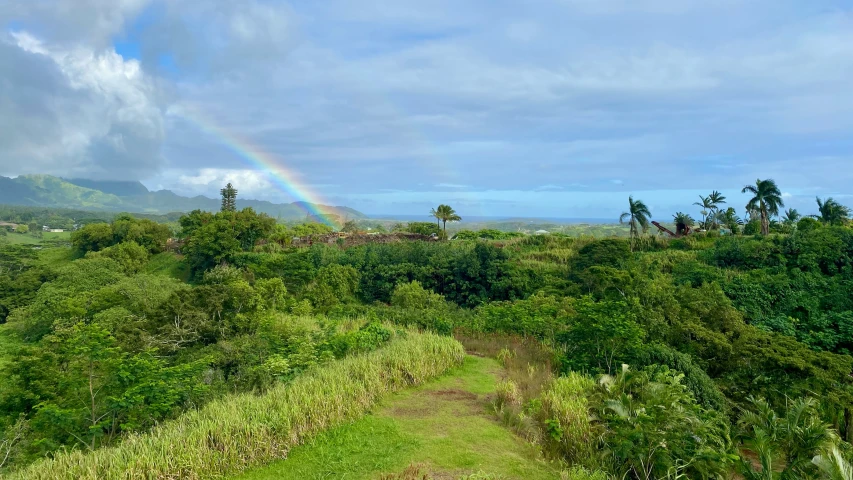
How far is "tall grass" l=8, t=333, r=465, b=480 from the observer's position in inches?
185

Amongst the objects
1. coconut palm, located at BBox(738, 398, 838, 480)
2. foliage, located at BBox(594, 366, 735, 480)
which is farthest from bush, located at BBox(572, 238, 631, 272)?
foliage, located at BBox(594, 366, 735, 480)

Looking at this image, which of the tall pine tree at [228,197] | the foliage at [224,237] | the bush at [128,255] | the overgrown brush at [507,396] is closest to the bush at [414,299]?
the overgrown brush at [507,396]

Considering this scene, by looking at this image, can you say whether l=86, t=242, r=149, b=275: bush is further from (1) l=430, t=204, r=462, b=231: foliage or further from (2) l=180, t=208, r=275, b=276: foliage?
(1) l=430, t=204, r=462, b=231: foliage

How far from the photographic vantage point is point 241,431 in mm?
5371

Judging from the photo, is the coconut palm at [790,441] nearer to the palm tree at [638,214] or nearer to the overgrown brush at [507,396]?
the overgrown brush at [507,396]

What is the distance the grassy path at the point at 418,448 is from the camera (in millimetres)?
5188

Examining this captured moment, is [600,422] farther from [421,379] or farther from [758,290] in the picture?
[758,290]

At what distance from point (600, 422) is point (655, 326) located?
489 centimetres

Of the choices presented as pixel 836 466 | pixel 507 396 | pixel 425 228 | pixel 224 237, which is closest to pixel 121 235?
pixel 224 237

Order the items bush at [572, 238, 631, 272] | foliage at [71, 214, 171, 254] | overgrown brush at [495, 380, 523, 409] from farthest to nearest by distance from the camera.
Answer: foliage at [71, 214, 171, 254], bush at [572, 238, 631, 272], overgrown brush at [495, 380, 523, 409]

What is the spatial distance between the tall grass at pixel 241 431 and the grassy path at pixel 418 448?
0.22 metres

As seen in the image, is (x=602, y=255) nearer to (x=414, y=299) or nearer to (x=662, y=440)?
(x=414, y=299)

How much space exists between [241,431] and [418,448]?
2.13 metres

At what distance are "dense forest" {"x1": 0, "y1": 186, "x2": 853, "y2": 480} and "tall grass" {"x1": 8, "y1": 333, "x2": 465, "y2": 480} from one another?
408 mm
